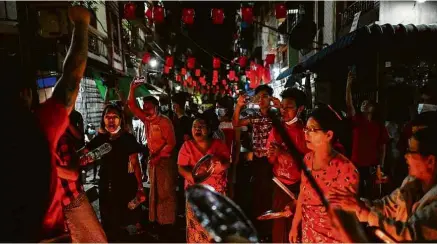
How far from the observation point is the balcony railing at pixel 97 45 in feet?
50.9

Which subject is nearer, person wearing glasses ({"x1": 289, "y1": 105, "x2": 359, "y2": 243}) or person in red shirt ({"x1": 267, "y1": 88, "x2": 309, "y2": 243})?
person wearing glasses ({"x1": 289, "y1": 105, "x2": 359, "y2": 243})

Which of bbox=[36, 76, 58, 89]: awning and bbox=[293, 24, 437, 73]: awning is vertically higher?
bbox=[293, 24, 437, 73]: awning

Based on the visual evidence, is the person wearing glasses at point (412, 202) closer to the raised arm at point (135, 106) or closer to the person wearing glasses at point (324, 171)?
the person wearing glasses at point (324, 171)

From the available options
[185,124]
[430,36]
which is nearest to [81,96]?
[185,124]

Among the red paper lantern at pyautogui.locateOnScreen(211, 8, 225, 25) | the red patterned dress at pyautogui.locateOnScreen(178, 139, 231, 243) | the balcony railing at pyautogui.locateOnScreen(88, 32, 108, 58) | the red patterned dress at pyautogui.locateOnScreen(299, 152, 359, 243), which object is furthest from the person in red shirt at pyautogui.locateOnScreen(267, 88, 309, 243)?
the balcony railing at pyautogui.locateOnScreen(88, 32, 108, 58)

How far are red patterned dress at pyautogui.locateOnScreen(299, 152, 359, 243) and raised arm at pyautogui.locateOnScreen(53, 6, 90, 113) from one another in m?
2.48

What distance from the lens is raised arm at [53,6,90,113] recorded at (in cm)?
241

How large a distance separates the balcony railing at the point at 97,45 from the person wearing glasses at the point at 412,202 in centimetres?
1533

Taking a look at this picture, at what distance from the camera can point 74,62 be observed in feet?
8.18

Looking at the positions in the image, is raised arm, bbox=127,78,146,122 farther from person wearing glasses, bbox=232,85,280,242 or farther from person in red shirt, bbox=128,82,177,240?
person wearing glasses, bbox=232,85,280,242

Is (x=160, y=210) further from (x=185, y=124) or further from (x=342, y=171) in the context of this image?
(x=342, y=171)

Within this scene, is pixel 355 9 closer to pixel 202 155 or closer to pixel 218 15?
pixel 218 15

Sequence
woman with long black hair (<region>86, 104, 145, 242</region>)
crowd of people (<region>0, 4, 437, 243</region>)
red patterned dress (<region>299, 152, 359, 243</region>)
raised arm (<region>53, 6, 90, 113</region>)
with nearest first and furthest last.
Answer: crowd of people (<region>0, 4, 437, 243</region>) → raised arm (<region>53, 6, 90, 113</region>) → red patterned dress (<region>299, 152, 359, 243</region>) → woman with long black hair (<region>86, 104, 145, 242</region>)

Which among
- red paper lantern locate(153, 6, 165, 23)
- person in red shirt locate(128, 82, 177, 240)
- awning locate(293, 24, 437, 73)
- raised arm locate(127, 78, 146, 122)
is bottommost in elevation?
person in red shirt locate(128, 82, 177, 240)
